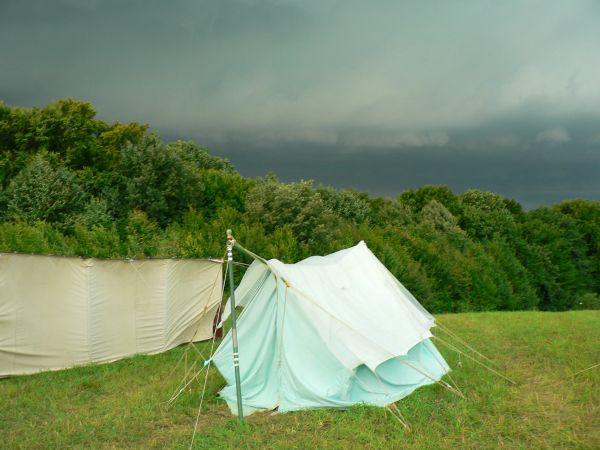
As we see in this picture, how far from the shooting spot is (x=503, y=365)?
10758 mm

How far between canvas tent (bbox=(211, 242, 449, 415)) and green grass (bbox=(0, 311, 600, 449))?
1.08 feet

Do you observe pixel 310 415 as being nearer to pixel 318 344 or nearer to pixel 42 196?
pixel 318 344

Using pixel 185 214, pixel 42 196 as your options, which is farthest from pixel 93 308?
pixel 185 214

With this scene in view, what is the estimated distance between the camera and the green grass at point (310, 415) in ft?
22.9

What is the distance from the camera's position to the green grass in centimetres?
698

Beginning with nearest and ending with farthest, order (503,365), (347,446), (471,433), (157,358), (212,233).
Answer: (347,446)
(471,433)
(503,365)
(157,358)
(212,233)

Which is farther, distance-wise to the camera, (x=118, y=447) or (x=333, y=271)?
(x=333, y=271)

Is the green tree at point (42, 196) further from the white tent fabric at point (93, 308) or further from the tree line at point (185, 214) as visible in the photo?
the white tent fabric at point (93, 308)

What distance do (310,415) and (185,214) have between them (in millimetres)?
19748

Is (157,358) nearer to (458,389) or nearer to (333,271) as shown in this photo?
(333,271)

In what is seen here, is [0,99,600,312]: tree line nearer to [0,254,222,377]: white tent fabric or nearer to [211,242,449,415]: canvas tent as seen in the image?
[0,254,222,377]: white tent fabric

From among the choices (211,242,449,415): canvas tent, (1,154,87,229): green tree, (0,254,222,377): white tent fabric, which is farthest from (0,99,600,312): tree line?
(211,242,449,415): canvas tent

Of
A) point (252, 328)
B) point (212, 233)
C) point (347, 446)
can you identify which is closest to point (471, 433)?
point (347, 446)

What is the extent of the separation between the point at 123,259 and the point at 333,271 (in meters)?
5.14
